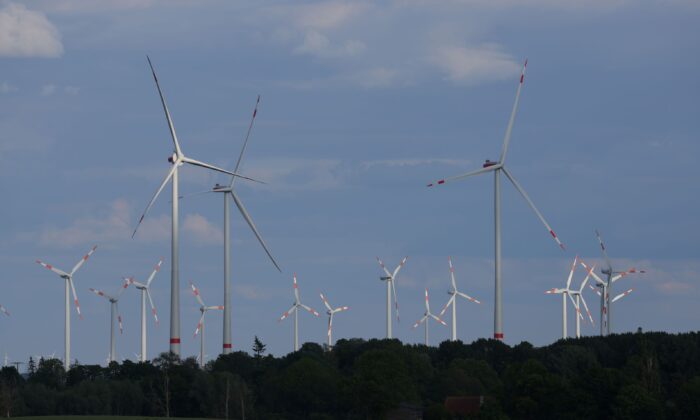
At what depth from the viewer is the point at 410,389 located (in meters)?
163

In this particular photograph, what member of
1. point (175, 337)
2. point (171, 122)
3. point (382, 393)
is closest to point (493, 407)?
point (382, 393)

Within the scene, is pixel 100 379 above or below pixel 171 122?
below

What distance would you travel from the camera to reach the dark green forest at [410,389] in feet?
479

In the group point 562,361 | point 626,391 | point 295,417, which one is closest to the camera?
point 626,391

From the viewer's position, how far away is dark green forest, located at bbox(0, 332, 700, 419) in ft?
479

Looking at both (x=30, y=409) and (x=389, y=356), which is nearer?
(x=389, y=356)

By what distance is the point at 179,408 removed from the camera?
180750 mm

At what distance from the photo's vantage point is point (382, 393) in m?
158

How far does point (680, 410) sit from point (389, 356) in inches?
1477

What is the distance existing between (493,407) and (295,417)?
3665 centimetres

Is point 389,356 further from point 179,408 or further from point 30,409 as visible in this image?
point 30,409

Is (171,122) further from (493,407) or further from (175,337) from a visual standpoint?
(493,407)

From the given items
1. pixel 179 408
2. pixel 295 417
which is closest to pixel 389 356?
pixel 295 417

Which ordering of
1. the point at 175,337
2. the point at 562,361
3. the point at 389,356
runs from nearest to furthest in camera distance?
the point at 175,337 < the point at 389,356 < the point at 562,361
